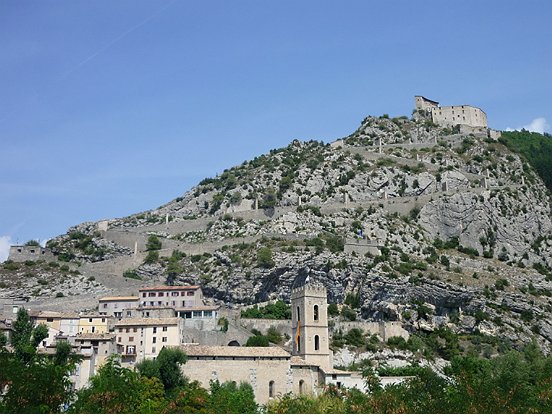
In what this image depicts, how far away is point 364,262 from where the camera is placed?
83312 mm

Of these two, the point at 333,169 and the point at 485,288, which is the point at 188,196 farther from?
the point at 485,288

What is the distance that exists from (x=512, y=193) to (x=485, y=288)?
1057 inches

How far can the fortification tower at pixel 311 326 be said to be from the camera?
62844mm

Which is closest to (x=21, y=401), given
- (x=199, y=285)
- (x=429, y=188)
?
(x=199, y=285)

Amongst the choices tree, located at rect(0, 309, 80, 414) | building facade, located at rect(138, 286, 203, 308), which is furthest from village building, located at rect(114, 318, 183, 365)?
tree, located at rect(0, 309, 80, 414)

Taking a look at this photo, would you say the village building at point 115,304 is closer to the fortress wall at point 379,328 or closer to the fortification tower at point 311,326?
the fortification tower at point 311,326

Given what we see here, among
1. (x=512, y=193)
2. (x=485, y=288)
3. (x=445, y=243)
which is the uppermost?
(x=512, y=193)

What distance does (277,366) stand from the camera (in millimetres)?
58844

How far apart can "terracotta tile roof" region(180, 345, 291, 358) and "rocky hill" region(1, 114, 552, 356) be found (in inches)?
811

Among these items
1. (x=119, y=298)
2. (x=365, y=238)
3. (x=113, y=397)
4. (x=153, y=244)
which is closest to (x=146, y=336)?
(x=119, y=298)

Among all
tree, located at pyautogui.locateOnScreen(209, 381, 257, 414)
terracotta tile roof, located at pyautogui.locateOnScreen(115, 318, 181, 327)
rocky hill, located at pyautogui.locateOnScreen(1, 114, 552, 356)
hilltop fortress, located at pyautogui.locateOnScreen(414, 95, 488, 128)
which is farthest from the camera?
hilltop fortress, located at pyautogui.locateOnScreen(414, 95, 488, 128)

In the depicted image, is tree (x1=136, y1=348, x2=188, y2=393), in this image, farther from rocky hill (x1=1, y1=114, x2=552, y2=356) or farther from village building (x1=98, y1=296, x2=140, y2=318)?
rocky hill (x1=1, y1=114, x2=552, y2=356)

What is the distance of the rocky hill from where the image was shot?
80.1 meters

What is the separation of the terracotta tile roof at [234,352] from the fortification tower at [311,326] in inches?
144
